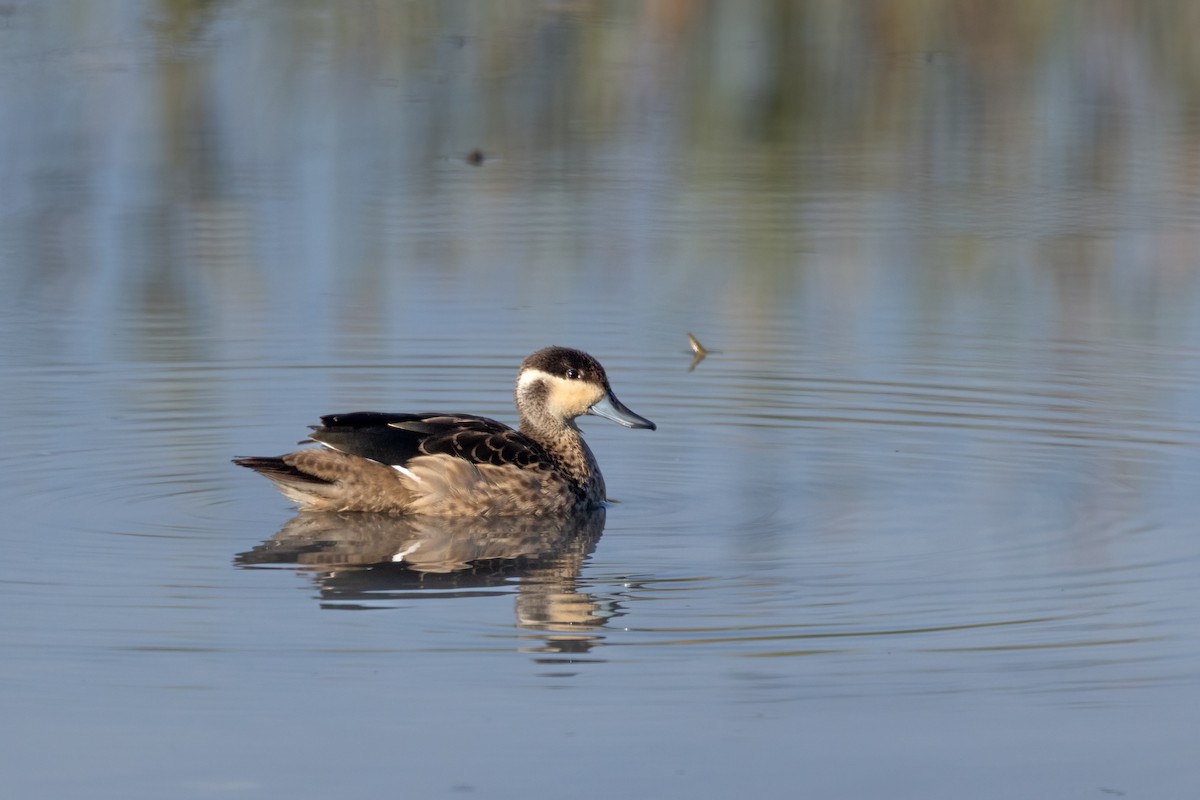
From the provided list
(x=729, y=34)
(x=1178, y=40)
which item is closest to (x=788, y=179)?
(x=729, y=34)

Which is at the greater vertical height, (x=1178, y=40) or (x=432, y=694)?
(x=1178, y=40)

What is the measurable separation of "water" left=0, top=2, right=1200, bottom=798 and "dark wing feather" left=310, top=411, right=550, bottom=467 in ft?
1.02

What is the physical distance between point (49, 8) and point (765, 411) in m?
13.1

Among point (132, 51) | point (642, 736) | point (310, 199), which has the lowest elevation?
point (642, 736)

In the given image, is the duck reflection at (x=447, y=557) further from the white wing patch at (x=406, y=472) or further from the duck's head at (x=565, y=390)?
the duck's head at (x=565, y=390)

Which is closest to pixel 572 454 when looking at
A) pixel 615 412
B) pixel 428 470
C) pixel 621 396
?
pixel 615 412

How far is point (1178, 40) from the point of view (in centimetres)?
2028

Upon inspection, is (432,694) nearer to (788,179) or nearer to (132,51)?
(788,179)

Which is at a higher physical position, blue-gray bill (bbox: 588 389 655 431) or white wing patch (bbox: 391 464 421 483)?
blue-gray bill (bbox: 588 389 655 431)

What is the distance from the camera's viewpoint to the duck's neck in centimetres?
880

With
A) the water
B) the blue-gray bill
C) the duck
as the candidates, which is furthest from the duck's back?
the blue-gray bill

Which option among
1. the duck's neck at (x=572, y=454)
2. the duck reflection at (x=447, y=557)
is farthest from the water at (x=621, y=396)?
the duck's neck at (x=572, y=454)

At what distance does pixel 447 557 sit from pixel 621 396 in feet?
8.24

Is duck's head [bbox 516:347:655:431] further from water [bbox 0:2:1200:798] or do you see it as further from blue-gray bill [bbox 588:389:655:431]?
water [bbox 0:2:1200:798]
